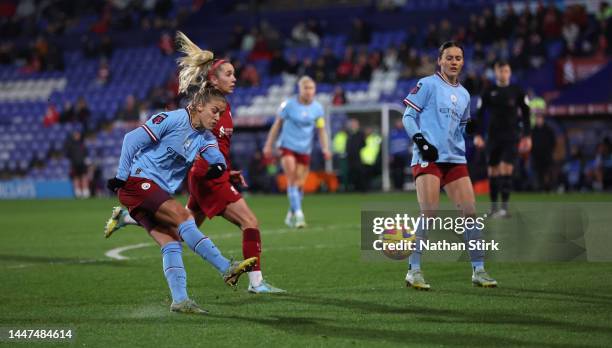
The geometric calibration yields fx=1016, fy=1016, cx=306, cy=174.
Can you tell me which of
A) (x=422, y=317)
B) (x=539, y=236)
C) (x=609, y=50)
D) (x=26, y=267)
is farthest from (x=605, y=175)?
(x=422, y=317)

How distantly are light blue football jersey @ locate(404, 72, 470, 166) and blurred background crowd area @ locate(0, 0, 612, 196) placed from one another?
695 inches

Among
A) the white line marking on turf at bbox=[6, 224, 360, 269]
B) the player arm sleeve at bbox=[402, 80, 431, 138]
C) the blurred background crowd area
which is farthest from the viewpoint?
the blurred background crowd area

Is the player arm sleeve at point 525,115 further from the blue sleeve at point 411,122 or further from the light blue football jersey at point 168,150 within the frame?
the light blue football jersey at point 168,150

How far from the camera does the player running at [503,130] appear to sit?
1652cm

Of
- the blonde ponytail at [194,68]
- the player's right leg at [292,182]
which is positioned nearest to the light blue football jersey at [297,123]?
the player's right leg at [292,182]

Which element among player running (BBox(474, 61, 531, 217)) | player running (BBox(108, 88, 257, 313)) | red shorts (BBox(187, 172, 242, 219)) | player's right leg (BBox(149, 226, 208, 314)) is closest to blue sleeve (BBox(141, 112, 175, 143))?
player running (BBox(108, 88, 257, 313))

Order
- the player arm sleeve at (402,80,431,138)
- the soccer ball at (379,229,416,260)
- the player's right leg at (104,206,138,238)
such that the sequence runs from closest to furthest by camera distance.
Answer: the player arm sleeve at (402,80,431,138)
the player's right leg at (104,206,138,238)
the soccer ball at (379,229,416,260)

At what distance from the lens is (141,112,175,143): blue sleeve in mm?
7914

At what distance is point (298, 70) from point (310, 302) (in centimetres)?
2617

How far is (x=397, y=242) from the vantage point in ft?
33.5

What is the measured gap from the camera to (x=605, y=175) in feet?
87.0

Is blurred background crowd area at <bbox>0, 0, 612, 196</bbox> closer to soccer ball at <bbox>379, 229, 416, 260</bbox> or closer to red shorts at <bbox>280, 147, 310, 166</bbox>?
red shorts at <bbox>280, 147, 310, 166</bbox>

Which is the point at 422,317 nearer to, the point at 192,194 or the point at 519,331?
the point at 519,331

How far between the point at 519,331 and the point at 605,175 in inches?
818
